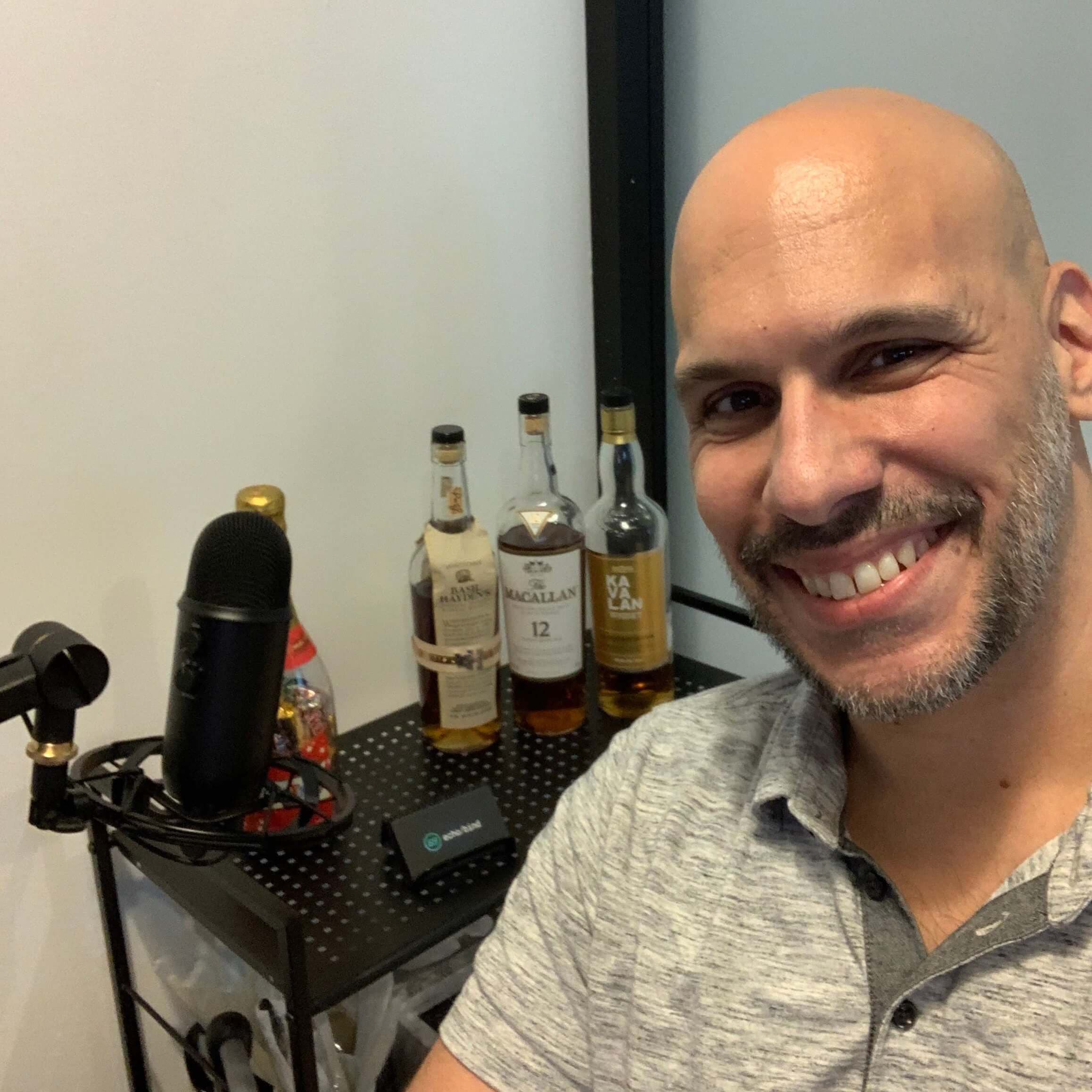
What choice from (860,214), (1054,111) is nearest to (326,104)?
(860,214)

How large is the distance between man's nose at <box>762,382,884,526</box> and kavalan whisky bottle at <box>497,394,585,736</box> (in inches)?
18.5

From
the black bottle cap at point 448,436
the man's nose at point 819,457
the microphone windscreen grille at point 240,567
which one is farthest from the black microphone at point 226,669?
the black bottle cap at point 448,436

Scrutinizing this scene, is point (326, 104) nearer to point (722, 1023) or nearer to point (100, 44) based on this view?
point (100, 44)

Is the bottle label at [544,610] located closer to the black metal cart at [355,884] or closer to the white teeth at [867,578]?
the black metal cart at [355,884]

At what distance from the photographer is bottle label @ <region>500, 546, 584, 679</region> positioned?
1169mm

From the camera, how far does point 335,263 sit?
1.15 meters

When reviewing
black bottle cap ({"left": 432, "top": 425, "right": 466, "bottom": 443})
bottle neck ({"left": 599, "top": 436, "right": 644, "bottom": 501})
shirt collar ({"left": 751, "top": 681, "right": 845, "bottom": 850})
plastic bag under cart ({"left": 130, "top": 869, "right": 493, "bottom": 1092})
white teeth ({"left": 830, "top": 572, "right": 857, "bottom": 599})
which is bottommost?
plastic bag under cart ({"left": 130, "top": 869, "right": 493, "bottom": 1092})

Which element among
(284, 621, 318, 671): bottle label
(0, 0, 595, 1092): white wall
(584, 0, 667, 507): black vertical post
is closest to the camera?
(0, 0, 595, 1092): white wall

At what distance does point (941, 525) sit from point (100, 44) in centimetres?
79

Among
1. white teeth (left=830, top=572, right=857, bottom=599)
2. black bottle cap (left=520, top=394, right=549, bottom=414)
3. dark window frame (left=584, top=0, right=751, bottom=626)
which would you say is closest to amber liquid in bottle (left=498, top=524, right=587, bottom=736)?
black bottle cap (left=520, top=394, right=549, bottom=414)

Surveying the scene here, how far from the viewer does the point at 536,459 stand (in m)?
1.20

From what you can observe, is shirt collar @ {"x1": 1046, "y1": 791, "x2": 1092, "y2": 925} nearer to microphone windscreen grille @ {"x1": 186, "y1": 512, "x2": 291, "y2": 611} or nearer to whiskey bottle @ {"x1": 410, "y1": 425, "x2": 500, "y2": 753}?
microphone windscreen grille @ {"x1": 186, "y1": 512, "x2": 291, "y2": 611}

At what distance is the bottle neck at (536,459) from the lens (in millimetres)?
1169

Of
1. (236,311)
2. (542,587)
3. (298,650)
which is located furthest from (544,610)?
(236,311)
